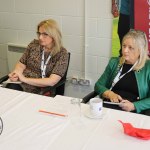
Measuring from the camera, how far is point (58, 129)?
1.60 m

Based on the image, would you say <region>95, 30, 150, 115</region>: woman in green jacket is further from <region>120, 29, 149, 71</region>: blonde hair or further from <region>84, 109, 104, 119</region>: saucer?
<region>84, 109, 104, 119</region>: saucer

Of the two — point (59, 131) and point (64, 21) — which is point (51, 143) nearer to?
point (59, 131)

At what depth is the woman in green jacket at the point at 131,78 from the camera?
2166 mm

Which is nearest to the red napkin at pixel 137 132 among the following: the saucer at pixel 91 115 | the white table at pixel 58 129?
the white table at pixel 58 129

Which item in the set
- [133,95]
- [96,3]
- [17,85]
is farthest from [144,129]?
[96,3]

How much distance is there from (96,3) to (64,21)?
43cm

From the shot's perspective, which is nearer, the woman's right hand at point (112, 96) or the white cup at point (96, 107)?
the white cup at point (96, 107)

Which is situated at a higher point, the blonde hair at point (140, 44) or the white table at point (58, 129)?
the blonde hair at point (140, 44)

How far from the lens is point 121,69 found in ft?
7.68

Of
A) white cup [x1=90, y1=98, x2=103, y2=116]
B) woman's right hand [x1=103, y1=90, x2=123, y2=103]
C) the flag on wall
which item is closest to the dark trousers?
the flag on wall

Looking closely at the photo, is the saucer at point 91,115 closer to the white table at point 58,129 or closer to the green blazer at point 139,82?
the white table at point 58,129

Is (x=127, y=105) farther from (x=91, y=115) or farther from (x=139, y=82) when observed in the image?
(x=91, y=115)

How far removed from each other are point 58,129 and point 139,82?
0.93m

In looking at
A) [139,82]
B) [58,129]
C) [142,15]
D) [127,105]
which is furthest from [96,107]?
[142,15]
